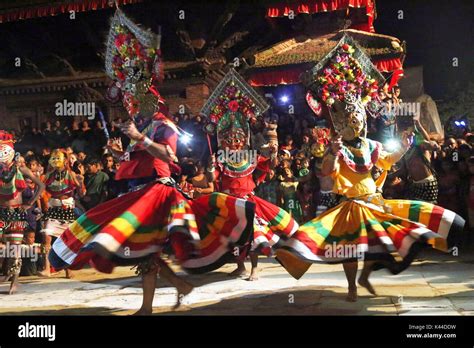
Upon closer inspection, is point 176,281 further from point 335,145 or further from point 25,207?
point 25,207

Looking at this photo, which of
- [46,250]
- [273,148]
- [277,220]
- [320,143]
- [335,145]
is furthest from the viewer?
[320,143]

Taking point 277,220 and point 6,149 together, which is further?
point 6,149

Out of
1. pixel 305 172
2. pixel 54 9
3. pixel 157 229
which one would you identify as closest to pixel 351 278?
pixel 157 229

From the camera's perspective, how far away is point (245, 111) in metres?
A: 6.45

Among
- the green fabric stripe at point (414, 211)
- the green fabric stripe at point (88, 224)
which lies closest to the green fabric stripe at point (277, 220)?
the green fabric stripe at point (414, 211)

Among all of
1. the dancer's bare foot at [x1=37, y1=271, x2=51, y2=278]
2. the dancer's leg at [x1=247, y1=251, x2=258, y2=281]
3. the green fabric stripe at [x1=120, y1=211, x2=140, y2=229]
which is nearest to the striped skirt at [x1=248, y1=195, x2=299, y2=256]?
the dancer's leg at [x1=247, y1=251, x2=258, y2=281]

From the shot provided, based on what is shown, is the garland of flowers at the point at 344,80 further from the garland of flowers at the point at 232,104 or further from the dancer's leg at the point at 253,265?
the dancer's leg at the point at 253,265

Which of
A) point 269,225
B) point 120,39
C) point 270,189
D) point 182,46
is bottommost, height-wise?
point 269,225

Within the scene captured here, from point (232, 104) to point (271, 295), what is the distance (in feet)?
7.91

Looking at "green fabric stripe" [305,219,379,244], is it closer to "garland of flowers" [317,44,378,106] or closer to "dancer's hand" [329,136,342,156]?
"dancer's hand" [329,136,342,156]

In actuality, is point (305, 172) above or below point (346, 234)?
above

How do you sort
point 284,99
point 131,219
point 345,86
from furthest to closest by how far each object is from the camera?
1. point 284,99
2. point 345,86
3. point 131,219

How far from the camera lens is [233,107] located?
21.2ft

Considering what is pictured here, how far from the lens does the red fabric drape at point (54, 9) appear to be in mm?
10797
